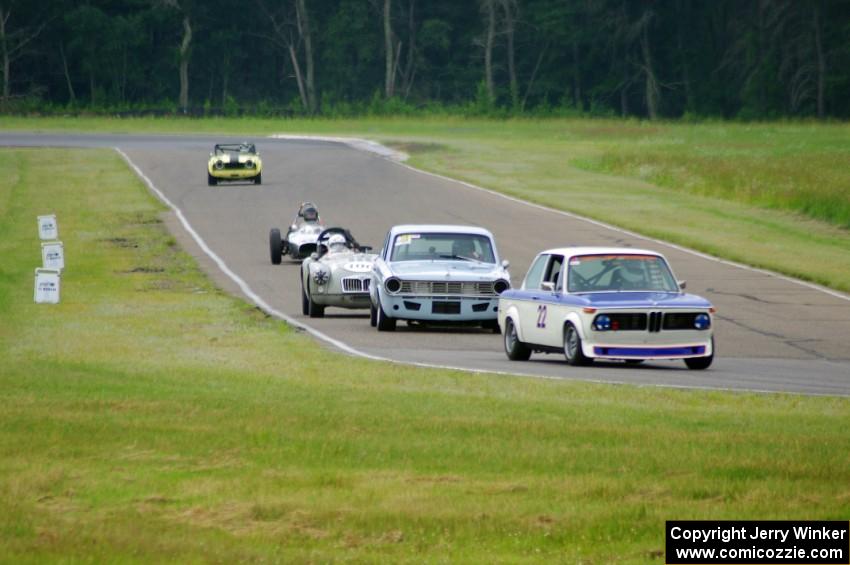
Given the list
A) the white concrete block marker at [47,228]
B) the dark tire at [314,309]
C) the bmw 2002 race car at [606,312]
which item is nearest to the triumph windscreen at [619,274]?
the bmw 2002 race car at [606,312]

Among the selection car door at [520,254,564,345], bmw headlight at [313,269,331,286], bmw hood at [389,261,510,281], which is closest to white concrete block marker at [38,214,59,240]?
bmw headlight at [313,269,331,286]

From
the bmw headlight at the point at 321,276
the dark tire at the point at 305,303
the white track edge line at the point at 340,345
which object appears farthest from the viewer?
the dark tire at the point at 305,303

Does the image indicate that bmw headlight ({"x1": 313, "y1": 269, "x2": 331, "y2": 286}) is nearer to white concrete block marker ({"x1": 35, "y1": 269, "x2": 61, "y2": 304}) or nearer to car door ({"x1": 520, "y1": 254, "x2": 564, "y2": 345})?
white concrete block marker ({"x1": 35, "y1": 269, "x2": 61, "y2": 304})

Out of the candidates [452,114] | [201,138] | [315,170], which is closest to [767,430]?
[315,170]

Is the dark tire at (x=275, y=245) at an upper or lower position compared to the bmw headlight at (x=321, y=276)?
lower

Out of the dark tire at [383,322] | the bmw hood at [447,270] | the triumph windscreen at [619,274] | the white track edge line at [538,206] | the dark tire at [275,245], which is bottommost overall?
the white track edge line at [538,206]

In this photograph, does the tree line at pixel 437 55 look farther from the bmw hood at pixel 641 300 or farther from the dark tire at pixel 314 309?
the bmw hood at pixel 641 300

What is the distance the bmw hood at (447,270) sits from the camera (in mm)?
21516

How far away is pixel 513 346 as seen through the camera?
18.4 m

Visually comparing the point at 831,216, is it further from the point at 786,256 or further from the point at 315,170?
the point at 315,170

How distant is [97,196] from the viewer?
1978 inches

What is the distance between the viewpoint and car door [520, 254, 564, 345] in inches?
701

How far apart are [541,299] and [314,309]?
21.7ft

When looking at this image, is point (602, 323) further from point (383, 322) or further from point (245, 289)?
point (245, 289)
